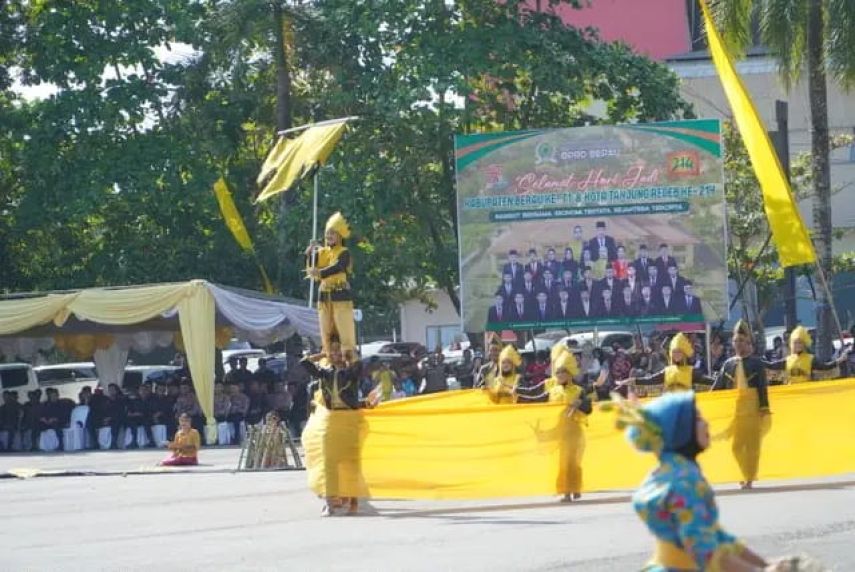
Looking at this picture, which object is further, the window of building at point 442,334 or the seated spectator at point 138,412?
the window of building at point 442,334

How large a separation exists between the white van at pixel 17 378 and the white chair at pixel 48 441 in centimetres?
625

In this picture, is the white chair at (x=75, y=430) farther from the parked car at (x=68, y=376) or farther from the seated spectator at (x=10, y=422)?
the parked car at (x=68, y=376)

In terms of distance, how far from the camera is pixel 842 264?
137 feet

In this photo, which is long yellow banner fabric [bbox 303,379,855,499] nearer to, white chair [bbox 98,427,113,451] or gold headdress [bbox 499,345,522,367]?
gold headdress [bbox 499,345,522,367]

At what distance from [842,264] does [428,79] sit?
40.7 feet

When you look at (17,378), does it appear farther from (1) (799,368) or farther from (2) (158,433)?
(1) (799,368)

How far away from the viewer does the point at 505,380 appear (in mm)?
20938

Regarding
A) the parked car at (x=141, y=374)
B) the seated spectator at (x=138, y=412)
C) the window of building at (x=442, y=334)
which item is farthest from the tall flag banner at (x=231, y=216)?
the window of building at (x=442, y=334)

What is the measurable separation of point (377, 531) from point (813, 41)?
16.0 metres

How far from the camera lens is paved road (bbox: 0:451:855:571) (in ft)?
42.5

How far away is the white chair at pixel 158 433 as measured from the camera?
34156 mm

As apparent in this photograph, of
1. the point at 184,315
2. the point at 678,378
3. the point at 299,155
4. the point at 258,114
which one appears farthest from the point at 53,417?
the point at 678,378

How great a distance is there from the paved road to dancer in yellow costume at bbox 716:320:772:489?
1.45 feet

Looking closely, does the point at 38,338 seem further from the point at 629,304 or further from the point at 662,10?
the point at 662,10
